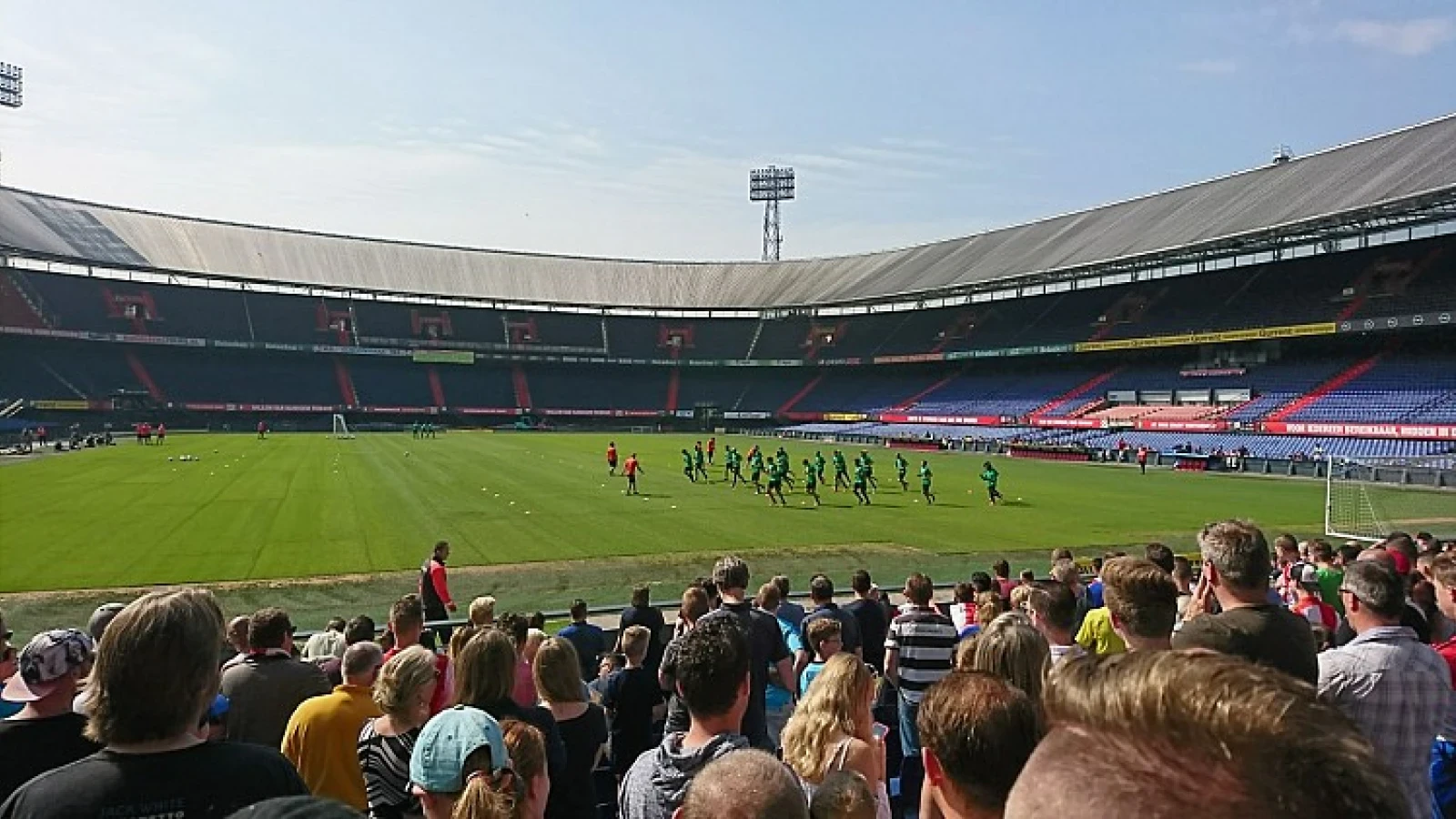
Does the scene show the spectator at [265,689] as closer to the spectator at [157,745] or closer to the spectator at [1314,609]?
the spectator at [157,745]

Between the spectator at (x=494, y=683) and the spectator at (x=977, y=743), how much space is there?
2424 mm

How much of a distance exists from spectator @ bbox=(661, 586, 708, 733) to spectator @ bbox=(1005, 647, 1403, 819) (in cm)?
279

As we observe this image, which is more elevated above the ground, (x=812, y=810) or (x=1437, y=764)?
(x=812, y=810)

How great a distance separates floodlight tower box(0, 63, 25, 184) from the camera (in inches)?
2665

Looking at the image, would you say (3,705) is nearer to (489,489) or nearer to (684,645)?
(684,645)

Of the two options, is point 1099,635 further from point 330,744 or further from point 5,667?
point 5,667

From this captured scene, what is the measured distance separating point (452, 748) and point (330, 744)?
1541mm

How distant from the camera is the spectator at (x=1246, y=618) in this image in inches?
157

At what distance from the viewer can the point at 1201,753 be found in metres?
1.06

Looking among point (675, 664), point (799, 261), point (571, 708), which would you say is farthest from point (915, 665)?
point (799, 261)

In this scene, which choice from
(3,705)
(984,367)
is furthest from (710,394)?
(3,705)

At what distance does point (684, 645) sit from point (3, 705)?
15.2 ft

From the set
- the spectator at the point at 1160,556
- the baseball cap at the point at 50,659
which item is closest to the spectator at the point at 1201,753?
the baseball cap at the point at 50,659

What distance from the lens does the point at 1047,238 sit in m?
68.1
